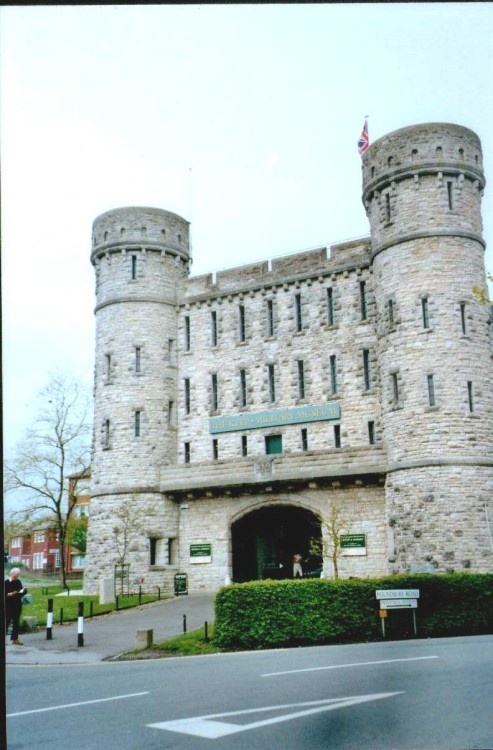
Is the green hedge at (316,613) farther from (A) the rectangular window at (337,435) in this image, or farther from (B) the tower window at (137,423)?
(B) the tower window at (137,423)

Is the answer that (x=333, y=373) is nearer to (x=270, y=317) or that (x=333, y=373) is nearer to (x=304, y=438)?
(x=304, y=438)

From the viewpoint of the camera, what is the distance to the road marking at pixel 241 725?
24.7 feet

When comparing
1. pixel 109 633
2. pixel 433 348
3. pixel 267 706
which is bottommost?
pixel 109 633

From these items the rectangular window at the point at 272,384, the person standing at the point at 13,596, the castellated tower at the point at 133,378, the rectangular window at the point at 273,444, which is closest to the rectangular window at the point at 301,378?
the rectangular window at the point at 272,384

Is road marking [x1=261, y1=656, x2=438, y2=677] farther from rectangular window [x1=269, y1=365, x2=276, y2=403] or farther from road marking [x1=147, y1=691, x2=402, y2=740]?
rectangular window [x1=269, y1=365, x2=276, y2=403]

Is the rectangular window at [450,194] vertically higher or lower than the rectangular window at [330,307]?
higher

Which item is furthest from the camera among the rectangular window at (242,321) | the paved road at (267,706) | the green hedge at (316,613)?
the rectangular window at (242,321)

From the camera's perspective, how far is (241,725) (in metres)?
7.70

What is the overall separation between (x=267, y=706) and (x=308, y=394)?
22.8m

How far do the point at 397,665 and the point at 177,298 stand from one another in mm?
24426

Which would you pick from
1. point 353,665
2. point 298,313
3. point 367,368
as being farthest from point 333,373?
point 353,665

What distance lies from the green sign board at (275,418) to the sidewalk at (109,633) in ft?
22.9

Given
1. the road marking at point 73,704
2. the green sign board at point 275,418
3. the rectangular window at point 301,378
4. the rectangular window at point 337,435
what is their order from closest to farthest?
the road marking at point 73,704 < the rectangular window at point 337,435 < the green sign board at point 275,418 < the rectangular window at point 301,378

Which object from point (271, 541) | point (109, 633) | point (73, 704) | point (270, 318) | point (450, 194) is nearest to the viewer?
point (73, 704)
